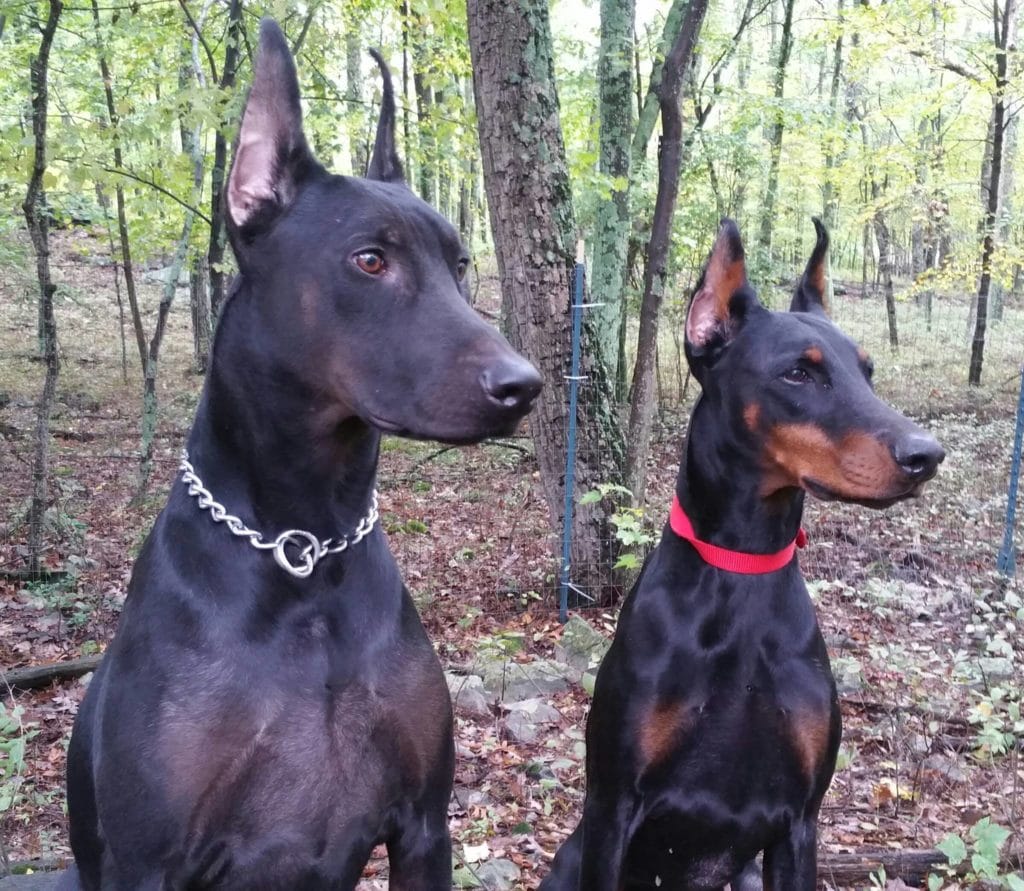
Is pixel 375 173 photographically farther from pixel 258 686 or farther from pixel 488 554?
pixel 488 554

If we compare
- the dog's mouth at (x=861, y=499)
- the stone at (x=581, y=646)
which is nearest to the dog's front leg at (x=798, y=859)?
the dog's mouth at (x=861, y=499)

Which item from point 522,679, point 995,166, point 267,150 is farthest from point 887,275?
point 267,150

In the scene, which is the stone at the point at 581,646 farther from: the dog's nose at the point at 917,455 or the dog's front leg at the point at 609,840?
the dog's nose at the point at 917,455

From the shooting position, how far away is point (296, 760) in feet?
6.88

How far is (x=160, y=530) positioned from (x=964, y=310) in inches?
1257

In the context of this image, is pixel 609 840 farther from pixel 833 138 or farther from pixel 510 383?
pixel 833 138

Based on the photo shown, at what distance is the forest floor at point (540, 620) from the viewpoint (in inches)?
165

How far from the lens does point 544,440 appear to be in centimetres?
670

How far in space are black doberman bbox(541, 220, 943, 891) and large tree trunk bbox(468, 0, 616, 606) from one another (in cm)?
332

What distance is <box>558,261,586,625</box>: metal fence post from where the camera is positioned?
6.32 metres

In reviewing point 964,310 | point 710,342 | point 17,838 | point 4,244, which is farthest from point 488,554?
point 964,310

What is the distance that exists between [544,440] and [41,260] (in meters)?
3.62

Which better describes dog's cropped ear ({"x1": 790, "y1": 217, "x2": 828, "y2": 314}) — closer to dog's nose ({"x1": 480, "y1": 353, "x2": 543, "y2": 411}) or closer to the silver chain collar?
dog's nose ({"x1": 480, "y1": 353, "x2": 543, "y2": 411})

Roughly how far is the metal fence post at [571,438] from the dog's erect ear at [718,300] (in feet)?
10.2
